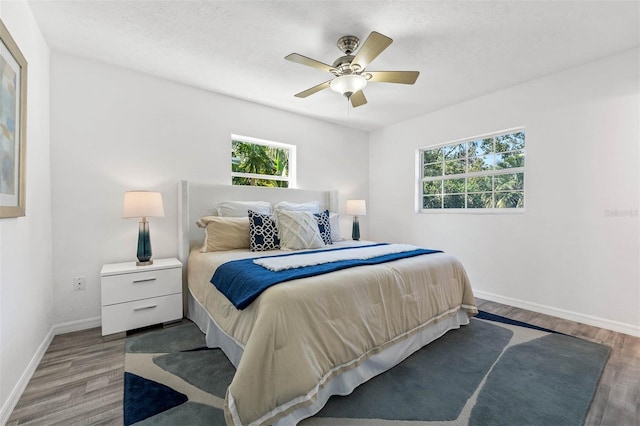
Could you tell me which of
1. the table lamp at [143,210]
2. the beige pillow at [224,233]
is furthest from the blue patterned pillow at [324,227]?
the table lamp at [143,210]

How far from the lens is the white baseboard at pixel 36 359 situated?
1451 millimetres

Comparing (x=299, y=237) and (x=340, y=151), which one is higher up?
(x=340, y=151)

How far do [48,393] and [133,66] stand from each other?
108 inches

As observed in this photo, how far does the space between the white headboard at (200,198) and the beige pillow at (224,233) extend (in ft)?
0.66

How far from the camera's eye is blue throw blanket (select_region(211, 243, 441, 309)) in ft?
5.11

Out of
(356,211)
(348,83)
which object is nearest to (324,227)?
(356,211)

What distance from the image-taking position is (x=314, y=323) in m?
1.49

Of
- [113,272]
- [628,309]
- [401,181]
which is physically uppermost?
[401,181]

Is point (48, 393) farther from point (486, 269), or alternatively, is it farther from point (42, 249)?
point (486, 269)

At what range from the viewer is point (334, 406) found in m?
1.51

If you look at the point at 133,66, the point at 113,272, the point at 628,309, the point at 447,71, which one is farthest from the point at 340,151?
the point at 628,309

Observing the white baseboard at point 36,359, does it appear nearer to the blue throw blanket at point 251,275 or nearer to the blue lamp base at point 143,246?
the blue lamp base at point 143,246

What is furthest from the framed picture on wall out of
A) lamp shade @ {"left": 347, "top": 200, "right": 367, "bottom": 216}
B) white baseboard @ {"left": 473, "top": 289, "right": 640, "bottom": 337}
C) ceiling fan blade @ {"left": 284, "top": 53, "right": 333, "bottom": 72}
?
white baseboard @ {"left": 473, "top": 289, "right": 640, "bottom": 337}

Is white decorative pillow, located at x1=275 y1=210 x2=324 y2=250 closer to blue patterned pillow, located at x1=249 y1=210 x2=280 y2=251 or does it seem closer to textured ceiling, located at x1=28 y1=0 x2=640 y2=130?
blue patterned pillow, located at x1=249 y1=210 x2=280 y2=251
